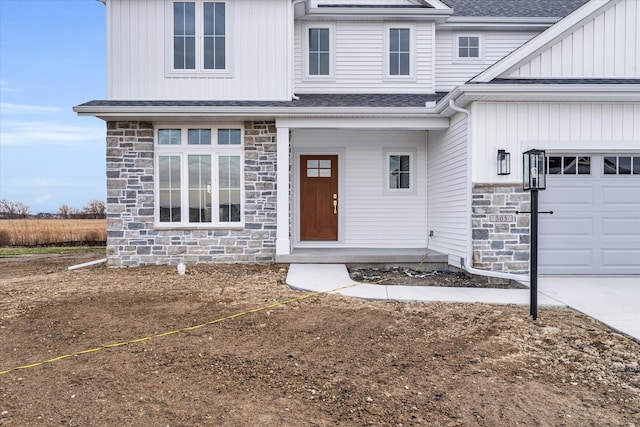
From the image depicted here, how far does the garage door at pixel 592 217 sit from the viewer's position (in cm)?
742

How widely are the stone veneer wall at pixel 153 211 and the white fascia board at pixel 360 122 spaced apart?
1.64ft

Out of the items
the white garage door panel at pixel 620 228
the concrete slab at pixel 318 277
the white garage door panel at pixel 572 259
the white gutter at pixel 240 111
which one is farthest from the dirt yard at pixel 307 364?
the white gutter at pixel 240 111

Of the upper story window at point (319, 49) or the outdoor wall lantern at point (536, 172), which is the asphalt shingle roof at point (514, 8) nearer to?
the upper story window at point (319, 49)

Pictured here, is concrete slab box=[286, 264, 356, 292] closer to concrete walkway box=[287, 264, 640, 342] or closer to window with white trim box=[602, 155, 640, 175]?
concrete walkway box=[287, 264, 640, 342]

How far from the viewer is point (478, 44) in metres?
10.6

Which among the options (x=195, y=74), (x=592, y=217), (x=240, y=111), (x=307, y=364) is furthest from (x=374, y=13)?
(x=307, y=364)

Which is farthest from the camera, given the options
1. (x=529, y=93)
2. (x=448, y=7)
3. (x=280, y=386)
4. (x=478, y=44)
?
(x=478, y=44)

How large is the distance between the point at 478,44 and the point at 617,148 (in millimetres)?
4609

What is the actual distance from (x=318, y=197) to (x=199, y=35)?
4.21 metres

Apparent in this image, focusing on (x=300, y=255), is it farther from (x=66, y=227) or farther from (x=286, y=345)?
(x=66, y=227)

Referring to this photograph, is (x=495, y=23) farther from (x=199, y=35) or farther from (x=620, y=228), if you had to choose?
(x=199, y=35)

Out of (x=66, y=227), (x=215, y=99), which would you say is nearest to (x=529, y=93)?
(x=215, y=99)

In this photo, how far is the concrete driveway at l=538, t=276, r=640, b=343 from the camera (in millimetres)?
4965

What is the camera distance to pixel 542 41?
7398mm
